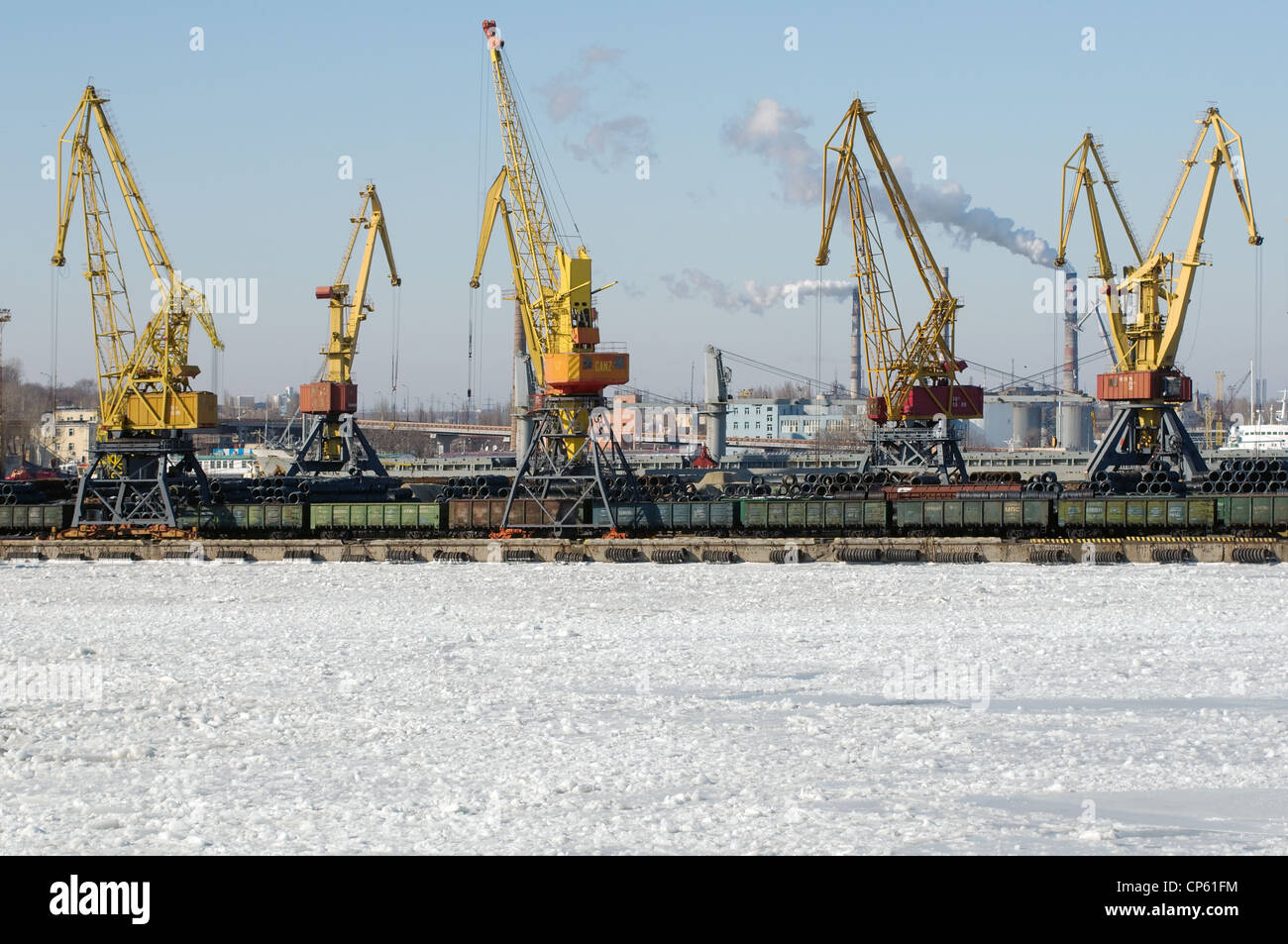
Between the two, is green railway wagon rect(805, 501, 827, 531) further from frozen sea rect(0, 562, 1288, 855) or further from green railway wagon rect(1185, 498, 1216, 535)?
frozen sea rect(0, 562, 1288, 855)

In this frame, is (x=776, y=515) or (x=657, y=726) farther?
(x=776, y=515)

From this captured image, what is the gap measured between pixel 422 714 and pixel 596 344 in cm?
4783

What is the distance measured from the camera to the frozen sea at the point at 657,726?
1859 cm

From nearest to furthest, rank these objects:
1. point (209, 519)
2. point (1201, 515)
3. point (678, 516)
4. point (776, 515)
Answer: point (1201, 515) → point (776, 515) → point (678, 516) → point (209, 519)

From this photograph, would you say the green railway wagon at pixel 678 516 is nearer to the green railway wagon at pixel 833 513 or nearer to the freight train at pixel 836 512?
the freight train at pixel 836 512

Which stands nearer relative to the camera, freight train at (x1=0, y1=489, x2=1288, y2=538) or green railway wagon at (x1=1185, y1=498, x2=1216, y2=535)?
green railway wagon at (x1=1185, y1=498, x2=1216, y2=535)

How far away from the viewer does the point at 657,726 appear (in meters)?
25.2

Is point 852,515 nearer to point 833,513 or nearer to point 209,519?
point 833,513

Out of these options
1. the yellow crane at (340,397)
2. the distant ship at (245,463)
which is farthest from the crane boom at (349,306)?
the distant ship at (245,463)

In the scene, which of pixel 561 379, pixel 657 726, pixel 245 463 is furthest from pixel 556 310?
pixel 245 463

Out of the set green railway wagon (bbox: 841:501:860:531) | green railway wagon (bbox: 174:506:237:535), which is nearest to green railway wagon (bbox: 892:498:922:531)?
green railway wagon (bbox: 841:501:860:531)

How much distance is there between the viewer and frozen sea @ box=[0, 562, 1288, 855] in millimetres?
18594

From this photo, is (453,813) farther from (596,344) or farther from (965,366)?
(965,366)
